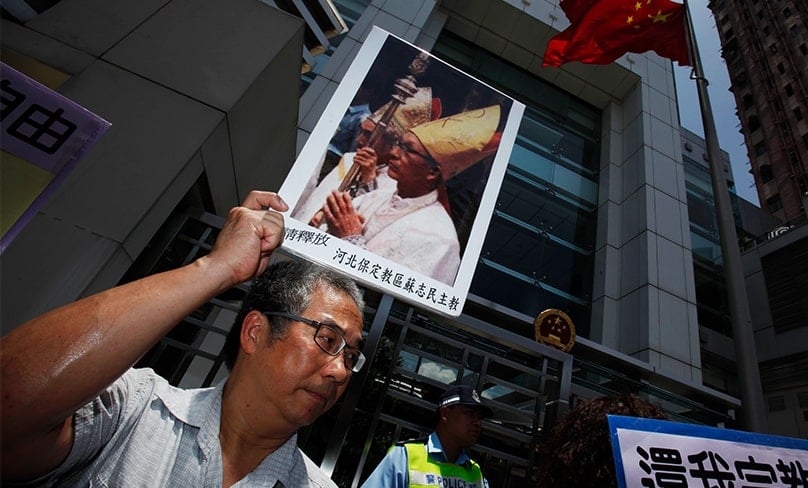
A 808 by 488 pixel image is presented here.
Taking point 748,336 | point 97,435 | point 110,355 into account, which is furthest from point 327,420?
point 748,336

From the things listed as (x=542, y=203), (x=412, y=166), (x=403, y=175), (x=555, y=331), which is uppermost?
(x=542, y=203)

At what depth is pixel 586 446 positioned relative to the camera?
4.59ft

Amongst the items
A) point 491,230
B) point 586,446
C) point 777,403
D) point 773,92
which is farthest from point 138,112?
Result: point 773,92

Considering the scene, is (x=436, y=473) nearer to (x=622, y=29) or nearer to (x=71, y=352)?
(x=71, y=352)

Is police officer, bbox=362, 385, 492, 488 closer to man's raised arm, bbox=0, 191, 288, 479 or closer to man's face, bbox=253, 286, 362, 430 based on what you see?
man's face, bbox=253, 286, 362, 430

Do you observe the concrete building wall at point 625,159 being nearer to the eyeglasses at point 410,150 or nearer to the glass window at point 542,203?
the glass window at point 542,203

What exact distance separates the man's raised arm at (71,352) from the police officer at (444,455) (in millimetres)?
2443

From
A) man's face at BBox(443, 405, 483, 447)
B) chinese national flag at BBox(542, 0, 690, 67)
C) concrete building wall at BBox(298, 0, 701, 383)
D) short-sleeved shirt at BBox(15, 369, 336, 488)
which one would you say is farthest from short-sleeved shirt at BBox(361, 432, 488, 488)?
chinese national flag at BBox(542, 0, 690, 67)

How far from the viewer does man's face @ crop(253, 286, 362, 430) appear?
1380 millimetres

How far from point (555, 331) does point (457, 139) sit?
13.5ft

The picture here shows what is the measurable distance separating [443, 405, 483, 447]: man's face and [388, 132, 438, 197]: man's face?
215cm

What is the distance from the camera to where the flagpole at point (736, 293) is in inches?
112

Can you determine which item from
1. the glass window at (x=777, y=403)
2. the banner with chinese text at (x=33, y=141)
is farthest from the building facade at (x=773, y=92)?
the banner with chinese text at (x=33, y=141)

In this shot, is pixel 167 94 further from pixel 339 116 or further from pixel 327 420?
pixel 327 420
